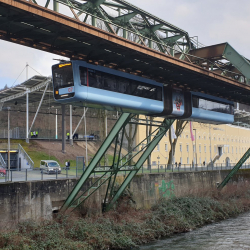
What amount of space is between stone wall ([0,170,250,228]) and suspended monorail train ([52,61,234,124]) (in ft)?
17.4

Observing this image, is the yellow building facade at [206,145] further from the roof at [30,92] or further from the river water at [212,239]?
the river water at [212,239]

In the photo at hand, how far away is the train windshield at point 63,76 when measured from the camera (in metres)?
17.4

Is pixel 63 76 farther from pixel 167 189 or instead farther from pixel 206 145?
pixel 206 145

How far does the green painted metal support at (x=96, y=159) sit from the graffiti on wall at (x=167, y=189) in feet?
34.1

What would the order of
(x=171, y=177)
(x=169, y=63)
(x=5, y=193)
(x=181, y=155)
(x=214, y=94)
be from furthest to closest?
(x=181, y=155) < (x=171, y=177) < (x=214, y=94) < (x=169, y=63) < (x=5, y=193)

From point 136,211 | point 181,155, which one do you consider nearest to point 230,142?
point 181,155

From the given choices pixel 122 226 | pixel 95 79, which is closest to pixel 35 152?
pixel 122 226

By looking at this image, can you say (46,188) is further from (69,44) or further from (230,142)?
(230,142)

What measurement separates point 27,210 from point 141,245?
6634mm

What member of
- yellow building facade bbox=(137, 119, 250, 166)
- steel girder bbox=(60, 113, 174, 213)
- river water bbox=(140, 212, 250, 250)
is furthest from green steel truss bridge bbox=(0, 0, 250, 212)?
yellow building facade bbox=(137, 119, 250, 166)

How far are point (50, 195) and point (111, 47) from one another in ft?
29.3

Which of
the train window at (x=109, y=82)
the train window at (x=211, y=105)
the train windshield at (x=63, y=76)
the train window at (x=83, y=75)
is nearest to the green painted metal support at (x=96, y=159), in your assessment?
the train window at (x=109, y=82)

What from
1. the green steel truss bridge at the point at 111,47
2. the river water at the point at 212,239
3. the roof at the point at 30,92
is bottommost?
the river water at the point at 212,239

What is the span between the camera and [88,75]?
17859mm
